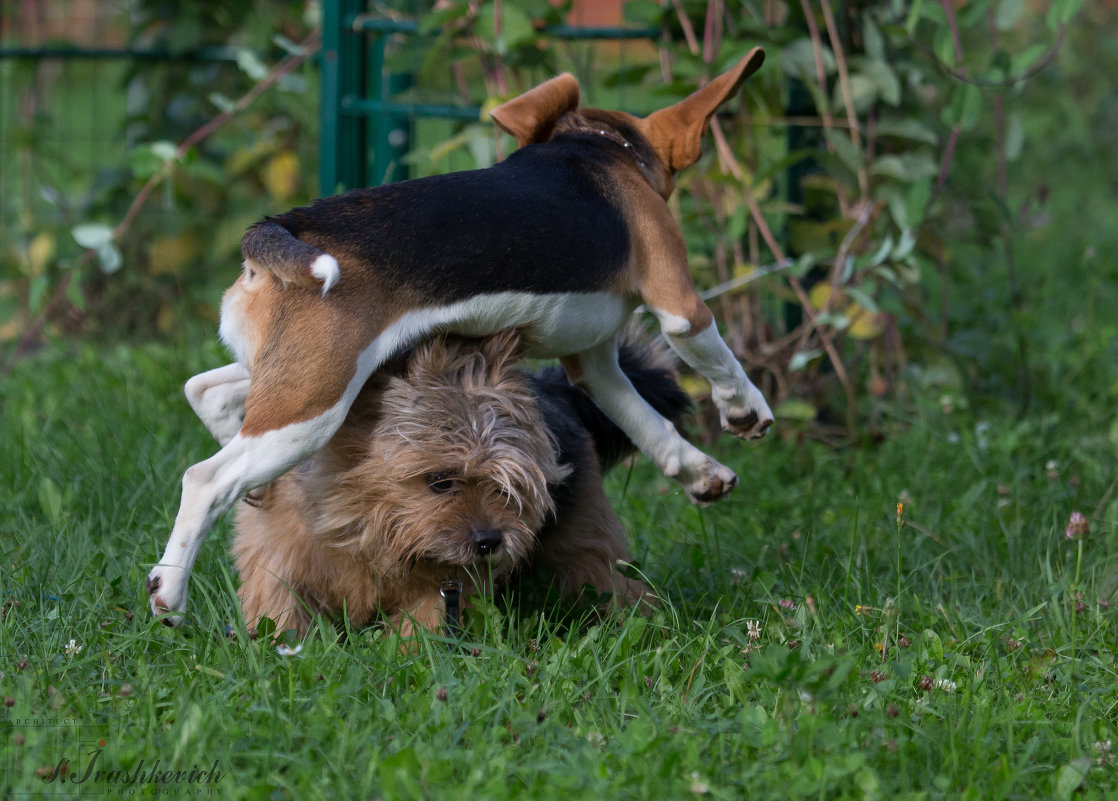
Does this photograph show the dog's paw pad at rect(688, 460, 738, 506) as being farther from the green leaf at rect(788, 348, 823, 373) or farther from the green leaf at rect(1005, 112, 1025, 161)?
the green leaf at rect(1005, 112, 1025, 161)

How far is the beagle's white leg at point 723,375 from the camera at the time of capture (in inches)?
115

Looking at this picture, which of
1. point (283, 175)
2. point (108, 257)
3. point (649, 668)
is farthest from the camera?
point (283, 175)

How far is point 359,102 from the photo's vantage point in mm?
5430

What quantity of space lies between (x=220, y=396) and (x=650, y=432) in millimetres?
1046

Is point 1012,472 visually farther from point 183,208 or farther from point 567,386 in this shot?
point 183,208

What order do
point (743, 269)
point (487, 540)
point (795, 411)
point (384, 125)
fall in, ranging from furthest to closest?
point (384, 125) < point (743, 269) < point (795, 411) < point (487, 540)

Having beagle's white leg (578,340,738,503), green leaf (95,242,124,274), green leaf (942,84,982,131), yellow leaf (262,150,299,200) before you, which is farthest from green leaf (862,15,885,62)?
green leaf (95,242,124,274)

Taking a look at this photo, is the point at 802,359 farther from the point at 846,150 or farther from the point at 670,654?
Result: the point at 670,654

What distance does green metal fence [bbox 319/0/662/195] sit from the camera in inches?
210

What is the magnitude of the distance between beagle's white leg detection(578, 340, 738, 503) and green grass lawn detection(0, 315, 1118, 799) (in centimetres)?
34

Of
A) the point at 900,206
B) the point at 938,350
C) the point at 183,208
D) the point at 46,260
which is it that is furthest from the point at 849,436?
the point at 46,260

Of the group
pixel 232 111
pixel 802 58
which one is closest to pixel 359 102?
pixel 232 111

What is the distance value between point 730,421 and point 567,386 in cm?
45

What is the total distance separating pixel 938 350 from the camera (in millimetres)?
4980
